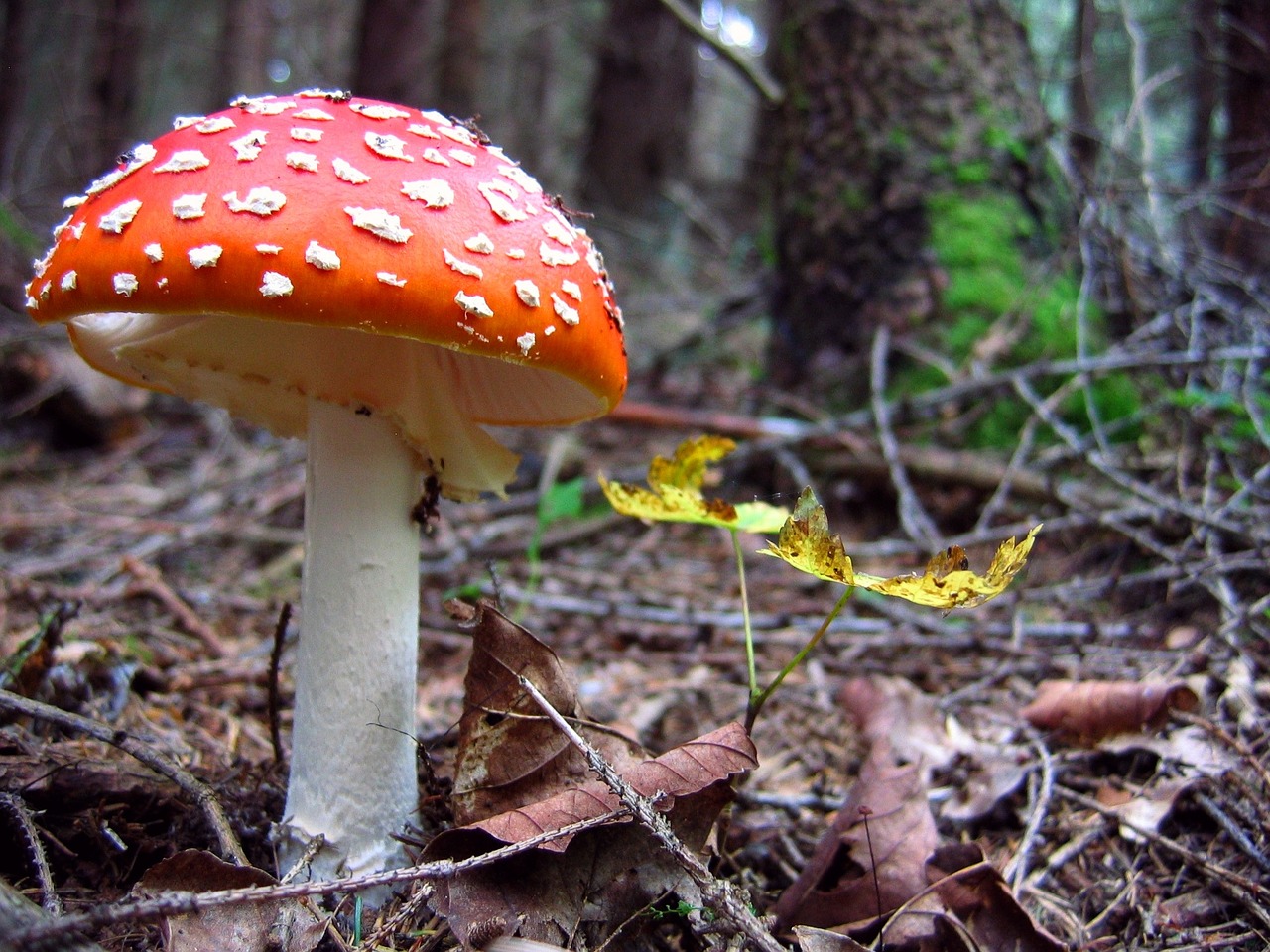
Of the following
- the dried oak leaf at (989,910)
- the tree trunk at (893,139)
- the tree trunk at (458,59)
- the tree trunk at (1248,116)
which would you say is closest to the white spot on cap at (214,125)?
the dried oak leaf at (989,910)

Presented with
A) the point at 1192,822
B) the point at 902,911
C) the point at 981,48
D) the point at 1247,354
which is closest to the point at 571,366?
the point at 902,911

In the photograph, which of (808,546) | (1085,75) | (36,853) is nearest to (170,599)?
(36,853)

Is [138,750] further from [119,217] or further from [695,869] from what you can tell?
[695,869]

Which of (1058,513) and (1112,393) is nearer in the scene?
(1058,513)

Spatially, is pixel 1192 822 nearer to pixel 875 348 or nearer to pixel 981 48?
pixel 875 348

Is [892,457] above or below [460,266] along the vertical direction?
below

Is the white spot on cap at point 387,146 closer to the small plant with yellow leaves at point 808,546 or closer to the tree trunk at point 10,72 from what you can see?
the small plant with yellow leaves at point 808,546

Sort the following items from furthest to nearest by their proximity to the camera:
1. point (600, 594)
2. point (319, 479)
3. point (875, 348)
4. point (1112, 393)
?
1. point (875, 348)
2. point (1112, 393)
3. point (600, 594)
4. point (319, 479)
